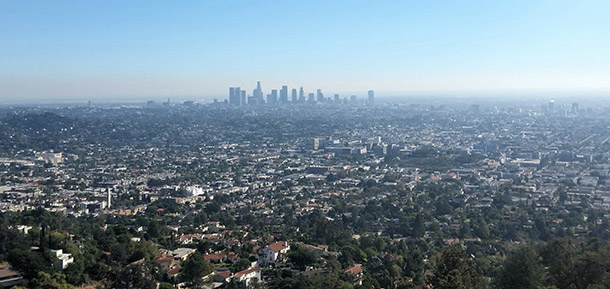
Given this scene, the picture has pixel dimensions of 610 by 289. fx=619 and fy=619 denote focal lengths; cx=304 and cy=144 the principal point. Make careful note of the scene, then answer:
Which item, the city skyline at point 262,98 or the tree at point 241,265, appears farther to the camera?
the city skyline at point 262,98

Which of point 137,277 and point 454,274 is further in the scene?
point 137,277

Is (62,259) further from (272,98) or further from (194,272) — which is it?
(272,98)

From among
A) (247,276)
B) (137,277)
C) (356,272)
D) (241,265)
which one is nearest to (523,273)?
(356,272)

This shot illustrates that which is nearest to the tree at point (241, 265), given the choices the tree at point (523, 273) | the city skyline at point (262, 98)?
the tree at point (523, 273)

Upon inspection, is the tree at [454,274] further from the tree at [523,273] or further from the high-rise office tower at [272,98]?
the high-rise office tower at [272,98]

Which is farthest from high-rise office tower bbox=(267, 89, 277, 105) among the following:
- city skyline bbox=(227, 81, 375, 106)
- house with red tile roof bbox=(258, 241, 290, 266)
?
house with red tile roof bbox=(258, 241, 290, 266)

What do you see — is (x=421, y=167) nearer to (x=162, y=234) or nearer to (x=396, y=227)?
(x=396, y=227)

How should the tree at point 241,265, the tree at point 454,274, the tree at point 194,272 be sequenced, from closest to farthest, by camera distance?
the tree at point 454,274 < the tree at point 194,272 < the tree at point 241,265

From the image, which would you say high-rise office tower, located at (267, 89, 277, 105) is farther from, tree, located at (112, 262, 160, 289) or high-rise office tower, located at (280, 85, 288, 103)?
tree, located at (112, 262, 160, 289)

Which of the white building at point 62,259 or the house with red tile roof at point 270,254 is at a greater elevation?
the white building at point 62,259
